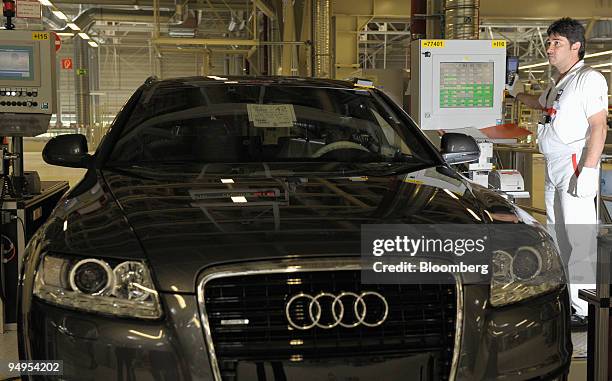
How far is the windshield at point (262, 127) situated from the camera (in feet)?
8.51

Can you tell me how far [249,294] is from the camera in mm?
1543

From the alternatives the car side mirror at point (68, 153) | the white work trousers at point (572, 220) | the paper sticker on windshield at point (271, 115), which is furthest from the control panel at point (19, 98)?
the white work trousers at point (572, 220)

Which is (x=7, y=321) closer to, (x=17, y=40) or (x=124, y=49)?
(x=17, y=40)

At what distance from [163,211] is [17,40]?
3.07 meters

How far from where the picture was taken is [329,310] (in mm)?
1556

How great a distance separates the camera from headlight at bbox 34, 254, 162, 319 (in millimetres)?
1558

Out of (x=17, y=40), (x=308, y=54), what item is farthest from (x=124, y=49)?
(x=17, y=40)

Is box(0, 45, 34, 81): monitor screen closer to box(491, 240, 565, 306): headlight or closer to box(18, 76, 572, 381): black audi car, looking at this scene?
box(18, 76, 572, 381): black audi car

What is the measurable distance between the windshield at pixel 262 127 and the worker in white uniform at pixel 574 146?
1165mm

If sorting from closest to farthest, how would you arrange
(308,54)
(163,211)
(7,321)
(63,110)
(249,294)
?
(249,294)
(163,211)
(7,321)
(308,54)
(63,110)

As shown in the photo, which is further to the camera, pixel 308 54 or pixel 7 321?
pixel 308 54

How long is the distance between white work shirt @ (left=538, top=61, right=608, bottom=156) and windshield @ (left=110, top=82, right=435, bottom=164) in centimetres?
116

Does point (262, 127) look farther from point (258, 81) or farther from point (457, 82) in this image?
point (457, 82)

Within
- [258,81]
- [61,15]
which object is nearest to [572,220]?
[258,81]
